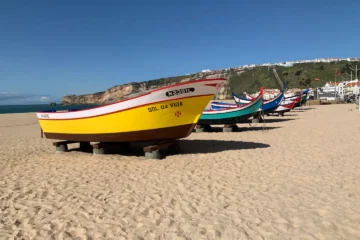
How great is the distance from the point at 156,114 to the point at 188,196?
3538 mm

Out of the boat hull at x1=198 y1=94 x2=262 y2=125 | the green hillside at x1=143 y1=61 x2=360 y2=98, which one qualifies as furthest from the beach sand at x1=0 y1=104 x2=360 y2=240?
the green hillside at x1=143 y1=61 x2=360 y2=98

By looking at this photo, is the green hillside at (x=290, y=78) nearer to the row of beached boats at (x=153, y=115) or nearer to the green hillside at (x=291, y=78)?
the green hillside at (x=291, y=78)

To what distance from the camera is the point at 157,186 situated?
5539 millimetres

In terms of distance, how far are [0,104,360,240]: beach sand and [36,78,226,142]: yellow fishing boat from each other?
85 centimetres

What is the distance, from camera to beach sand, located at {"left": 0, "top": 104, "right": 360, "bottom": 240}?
3.69 meters

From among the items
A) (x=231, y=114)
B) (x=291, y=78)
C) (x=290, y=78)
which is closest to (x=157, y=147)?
(x=231, y=114)

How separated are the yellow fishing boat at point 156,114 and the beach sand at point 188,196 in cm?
85

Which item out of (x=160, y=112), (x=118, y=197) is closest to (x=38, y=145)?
(x=160, y=112)

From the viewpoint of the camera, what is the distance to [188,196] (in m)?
4.91

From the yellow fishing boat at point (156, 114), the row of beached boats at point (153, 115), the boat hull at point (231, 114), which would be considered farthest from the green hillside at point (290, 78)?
the yellow fishing boat at point (156, 114)

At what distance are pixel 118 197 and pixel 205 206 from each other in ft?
5.52

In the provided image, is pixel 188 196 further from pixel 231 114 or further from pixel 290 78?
pixel 290 78

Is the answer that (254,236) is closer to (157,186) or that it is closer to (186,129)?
(157,186)

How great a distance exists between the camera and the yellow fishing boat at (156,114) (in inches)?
310
